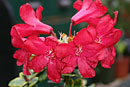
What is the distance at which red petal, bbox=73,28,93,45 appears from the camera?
1.78ft

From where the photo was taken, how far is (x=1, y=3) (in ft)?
4.41

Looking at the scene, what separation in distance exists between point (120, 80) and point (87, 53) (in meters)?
2.60

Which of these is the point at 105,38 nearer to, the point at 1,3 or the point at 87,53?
the point at 87,53

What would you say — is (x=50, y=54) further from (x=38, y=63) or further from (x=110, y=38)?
(x=110, y=38)

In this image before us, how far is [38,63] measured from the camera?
57 cm

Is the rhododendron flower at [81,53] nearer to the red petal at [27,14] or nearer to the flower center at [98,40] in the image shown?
the flower center at [98,40]

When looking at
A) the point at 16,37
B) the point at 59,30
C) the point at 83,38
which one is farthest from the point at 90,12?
the point at 59,30

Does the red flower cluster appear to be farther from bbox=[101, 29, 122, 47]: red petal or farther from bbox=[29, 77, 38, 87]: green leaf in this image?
bbox=[29, 77, 38, 87]: green leaf

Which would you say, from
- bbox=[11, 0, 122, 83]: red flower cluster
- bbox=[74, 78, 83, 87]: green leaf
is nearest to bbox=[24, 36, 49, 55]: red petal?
bbox=[11, 0, 122, 83]: red flower cluster

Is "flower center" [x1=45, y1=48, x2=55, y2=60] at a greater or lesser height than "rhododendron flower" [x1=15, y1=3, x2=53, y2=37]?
lesser

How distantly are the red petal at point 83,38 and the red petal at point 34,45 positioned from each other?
91mm

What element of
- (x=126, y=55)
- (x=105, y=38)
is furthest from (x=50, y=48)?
(x=126, y=55)

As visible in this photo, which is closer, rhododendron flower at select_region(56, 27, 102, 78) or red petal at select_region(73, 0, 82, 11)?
rhododendron flower at select_region(56, 27, 102, 78)

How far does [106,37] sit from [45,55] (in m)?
0.19
